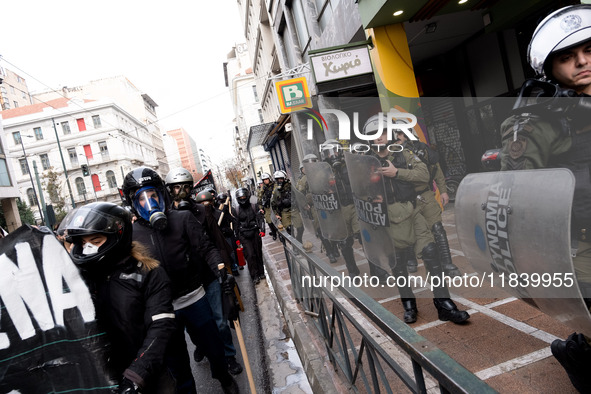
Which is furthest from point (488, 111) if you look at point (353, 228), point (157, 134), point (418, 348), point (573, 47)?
point (157, 134)

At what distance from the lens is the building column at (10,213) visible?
2948 centimetres

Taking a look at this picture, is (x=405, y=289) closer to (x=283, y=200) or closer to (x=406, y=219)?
(x=406, y=219)

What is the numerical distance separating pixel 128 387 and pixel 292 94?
338 inches

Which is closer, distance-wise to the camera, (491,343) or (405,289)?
(491,343)

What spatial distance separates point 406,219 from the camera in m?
3.14

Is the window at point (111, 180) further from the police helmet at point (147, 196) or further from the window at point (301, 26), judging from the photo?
the police helmet at point (147, 196)

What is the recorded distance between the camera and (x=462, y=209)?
1.65 meters

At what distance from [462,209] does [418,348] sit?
2.43 feet

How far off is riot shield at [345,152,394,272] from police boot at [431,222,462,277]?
2.46ft

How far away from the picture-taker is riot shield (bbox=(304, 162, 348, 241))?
4.34m

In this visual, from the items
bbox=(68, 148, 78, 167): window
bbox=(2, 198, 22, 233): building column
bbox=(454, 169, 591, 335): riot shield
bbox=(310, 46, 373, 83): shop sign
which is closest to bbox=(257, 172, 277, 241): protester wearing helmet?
bbox=(310, 46, 373, 83): shop sign

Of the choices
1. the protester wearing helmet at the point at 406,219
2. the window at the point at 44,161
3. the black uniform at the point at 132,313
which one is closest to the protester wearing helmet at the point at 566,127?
the protester wearing helmet at the point at 406,219

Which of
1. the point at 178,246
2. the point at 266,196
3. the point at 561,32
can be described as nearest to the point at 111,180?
the point at 266,196

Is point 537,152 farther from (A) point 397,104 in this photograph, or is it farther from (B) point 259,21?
(B) point 259,21
